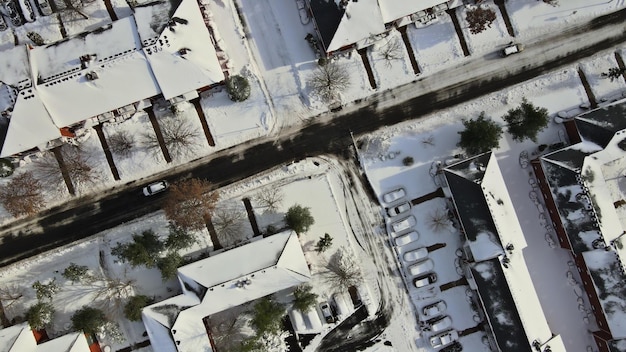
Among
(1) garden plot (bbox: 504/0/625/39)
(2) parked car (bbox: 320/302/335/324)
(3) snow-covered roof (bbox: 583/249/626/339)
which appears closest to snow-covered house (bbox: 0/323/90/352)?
(2) parked car (bbox: 320/302/335/324)

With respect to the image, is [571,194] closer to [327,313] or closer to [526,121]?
[526,121]

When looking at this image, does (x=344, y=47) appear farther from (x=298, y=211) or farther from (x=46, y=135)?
(x=46, y=135)

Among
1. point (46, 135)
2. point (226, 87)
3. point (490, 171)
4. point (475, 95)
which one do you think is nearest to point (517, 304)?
point (490, 171)

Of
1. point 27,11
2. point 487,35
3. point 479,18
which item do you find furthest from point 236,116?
point 487,35

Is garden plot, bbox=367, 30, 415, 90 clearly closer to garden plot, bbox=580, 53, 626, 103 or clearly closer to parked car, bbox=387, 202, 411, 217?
parked car, bbox=387, 202, 411, 217

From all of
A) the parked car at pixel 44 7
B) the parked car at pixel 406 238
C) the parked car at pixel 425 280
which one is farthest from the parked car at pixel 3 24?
the parked car at pixel 425 280

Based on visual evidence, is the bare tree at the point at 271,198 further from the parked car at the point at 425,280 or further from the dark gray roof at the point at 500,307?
the dark gray roof at the point at 500,307
